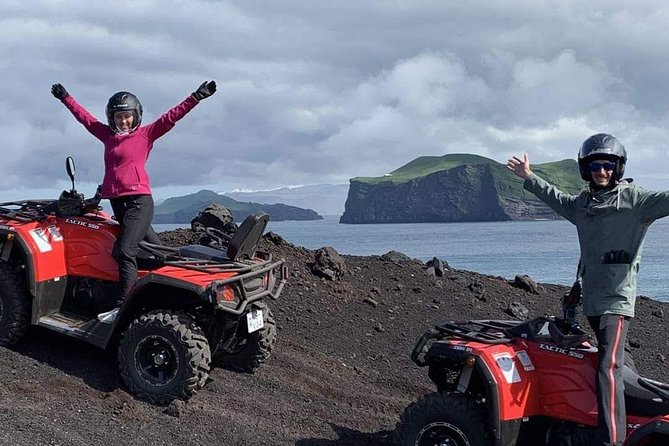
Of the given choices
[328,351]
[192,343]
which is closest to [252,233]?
[192,343]

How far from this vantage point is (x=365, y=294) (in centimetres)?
1301

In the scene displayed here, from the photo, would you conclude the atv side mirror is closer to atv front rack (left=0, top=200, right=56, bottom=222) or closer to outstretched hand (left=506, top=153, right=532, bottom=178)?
atv front rack (left=0, top=200, right=56, bottom=222)

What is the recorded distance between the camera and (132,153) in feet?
25.7

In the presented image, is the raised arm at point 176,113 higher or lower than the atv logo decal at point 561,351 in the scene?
higher

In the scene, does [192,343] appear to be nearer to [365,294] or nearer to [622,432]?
[622,432]

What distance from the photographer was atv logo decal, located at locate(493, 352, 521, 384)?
19.0ft

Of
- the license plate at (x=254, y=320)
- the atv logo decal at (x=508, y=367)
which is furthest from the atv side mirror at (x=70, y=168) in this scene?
the atv logo decal at (x=508, y=367)

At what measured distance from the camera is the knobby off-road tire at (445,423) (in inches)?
227

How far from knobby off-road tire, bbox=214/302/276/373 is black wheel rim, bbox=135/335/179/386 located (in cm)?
101

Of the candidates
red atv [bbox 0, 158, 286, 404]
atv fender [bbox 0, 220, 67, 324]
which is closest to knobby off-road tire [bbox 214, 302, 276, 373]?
red atv [bbox 0, 158, 286, 404]

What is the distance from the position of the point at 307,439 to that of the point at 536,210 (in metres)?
142

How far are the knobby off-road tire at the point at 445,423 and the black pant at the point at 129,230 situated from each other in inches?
118

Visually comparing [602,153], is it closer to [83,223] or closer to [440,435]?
[440,435]

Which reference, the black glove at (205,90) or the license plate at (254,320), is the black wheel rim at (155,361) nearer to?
the license plate at (254,320)
